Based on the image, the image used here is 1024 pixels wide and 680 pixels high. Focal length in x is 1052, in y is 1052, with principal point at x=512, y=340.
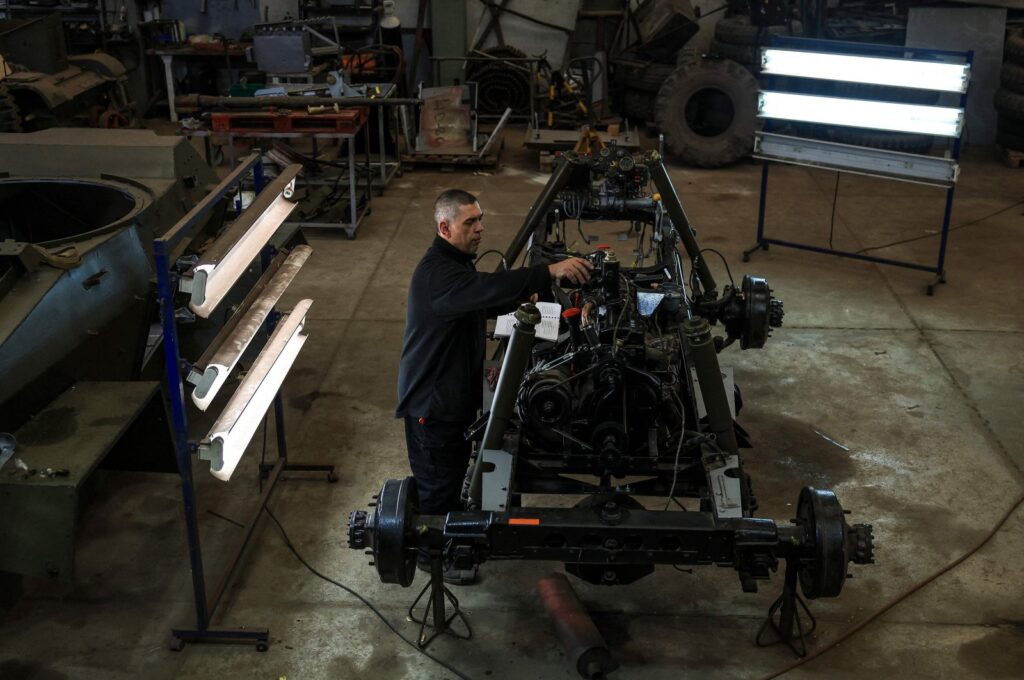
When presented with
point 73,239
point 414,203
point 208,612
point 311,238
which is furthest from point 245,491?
point 414,203

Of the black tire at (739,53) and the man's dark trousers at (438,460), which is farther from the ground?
the black tire at (739,53)

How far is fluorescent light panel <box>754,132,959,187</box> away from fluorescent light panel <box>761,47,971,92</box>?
1.64 feet

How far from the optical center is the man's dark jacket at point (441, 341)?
409 cm

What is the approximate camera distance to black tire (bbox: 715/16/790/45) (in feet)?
36.9

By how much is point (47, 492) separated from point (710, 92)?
901 cm

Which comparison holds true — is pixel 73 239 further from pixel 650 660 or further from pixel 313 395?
pixel 650 660

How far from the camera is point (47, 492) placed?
141 inches

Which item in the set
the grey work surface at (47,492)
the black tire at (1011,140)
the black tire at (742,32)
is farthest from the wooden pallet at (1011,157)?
the grey work surface at (47,492)

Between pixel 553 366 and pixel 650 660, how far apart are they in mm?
1193

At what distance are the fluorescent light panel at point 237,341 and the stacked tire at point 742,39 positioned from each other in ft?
26.3

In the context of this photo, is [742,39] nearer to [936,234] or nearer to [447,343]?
[936,234]

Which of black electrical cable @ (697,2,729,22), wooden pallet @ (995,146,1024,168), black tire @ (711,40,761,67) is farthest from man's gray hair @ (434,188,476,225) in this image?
wooden pallet @ (995,146,1024,168)

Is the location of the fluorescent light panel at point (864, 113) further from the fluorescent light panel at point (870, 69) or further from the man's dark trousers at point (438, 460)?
the man's dark trousers at point (438, 460)

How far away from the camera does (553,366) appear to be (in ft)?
13.6
